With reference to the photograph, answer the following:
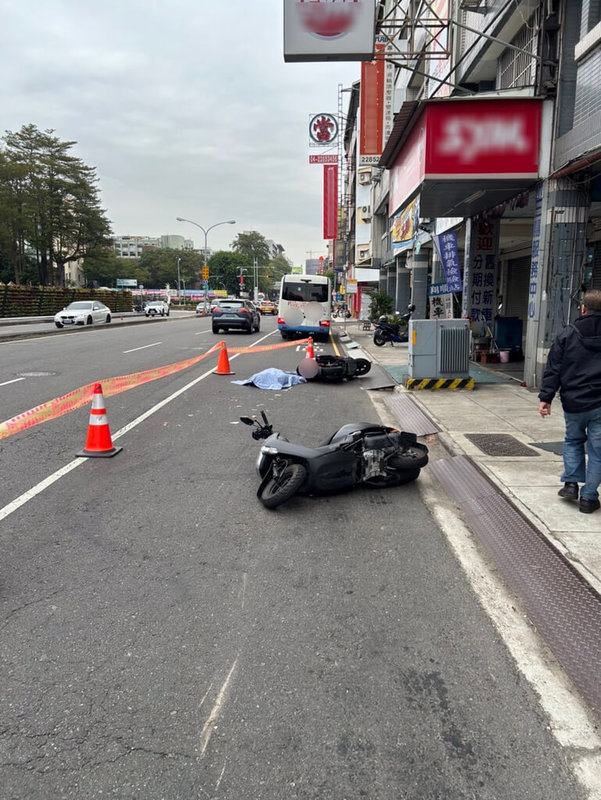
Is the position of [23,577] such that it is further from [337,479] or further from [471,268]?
[471,268]

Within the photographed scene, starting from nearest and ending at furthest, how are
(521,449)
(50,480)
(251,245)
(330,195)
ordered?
(50,480) < (521,449) < (330,195) < (251,245)

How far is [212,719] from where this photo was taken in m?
2.52

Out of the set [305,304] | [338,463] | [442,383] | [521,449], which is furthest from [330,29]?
[305,304]

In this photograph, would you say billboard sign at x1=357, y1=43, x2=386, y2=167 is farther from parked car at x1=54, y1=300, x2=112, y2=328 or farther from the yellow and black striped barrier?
the yellow and black striped barrier

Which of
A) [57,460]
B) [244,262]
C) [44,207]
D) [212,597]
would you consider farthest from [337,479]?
[244,262]

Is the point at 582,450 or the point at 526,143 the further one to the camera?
the point at 526,143

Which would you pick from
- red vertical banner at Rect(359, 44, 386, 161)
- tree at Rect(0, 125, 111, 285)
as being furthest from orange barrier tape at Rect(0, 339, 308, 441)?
tree at Rect(0, 125, 111, 285)

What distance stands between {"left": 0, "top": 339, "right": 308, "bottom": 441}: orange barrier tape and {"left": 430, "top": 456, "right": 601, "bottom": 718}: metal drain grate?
4940mm

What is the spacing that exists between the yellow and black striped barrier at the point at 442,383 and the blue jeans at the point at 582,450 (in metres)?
6.43

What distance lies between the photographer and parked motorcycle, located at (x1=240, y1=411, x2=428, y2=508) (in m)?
5.09

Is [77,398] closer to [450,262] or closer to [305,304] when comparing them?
[450,262]

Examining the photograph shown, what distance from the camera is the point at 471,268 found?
15367 mm

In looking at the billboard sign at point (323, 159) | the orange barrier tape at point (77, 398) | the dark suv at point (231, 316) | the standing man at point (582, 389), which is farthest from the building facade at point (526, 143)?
the billboard sign at point (323, 159)

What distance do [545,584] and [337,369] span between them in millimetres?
9059
